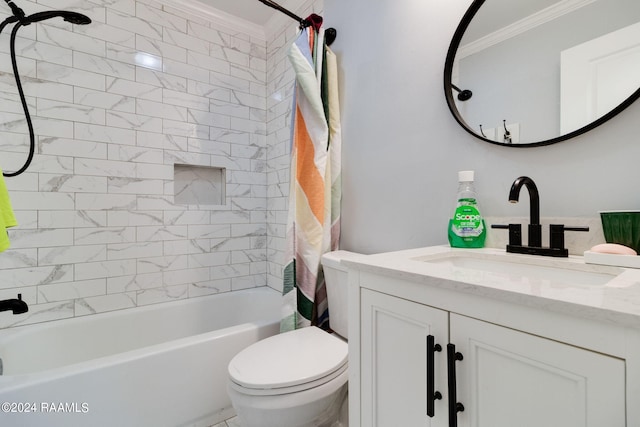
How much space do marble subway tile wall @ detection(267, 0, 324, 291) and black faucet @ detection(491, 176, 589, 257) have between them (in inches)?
59.2

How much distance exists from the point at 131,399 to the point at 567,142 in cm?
187

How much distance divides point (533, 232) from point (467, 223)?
0.60ft

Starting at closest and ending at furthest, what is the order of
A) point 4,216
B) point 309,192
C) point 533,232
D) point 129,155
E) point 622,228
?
1. point 622,228
2. point 533,232
3. point 4,216
4. point 309,192
5. point 129,155

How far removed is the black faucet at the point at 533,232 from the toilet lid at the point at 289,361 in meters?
0.73

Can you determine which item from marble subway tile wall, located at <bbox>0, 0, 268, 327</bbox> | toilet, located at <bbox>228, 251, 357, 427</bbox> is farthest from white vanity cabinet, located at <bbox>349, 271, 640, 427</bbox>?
marble subway tile wall, located at <bbox>0, 0, 268, 327</bbox>

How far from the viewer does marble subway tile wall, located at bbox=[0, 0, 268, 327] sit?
5.33ft

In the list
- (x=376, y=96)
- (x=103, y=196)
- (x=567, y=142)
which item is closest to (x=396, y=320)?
(x=567, y=142)

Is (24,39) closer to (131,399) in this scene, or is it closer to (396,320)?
(131,399)

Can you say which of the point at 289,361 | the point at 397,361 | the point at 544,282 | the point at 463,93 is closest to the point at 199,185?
the point at 289,361

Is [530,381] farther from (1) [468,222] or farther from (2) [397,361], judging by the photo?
(1) [468,222]

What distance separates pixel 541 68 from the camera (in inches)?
36.7

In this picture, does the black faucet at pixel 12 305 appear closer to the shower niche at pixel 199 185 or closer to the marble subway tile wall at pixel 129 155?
the marble subway tile wall at pixel 129 155


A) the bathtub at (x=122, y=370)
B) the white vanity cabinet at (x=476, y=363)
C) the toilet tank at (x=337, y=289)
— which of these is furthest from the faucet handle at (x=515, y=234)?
the bathtub at (x=122, y=370)

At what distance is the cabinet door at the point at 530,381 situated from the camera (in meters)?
0.43
